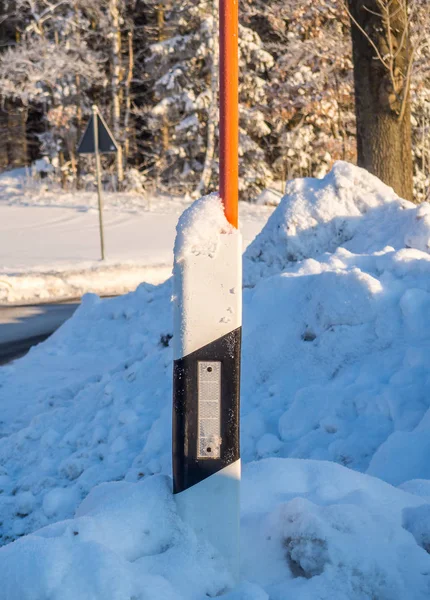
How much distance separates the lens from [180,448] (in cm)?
260

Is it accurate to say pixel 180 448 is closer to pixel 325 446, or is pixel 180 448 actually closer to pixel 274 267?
pixel 325 446

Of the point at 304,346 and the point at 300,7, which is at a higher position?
the point at 300,7

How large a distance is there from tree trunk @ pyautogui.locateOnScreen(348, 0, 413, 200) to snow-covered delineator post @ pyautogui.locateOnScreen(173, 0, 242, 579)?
6.39 m

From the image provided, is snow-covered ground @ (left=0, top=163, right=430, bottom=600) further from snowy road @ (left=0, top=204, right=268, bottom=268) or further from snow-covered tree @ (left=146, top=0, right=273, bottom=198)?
snow-covered tree @ (left=146, top=0, right=273, bottom=198)

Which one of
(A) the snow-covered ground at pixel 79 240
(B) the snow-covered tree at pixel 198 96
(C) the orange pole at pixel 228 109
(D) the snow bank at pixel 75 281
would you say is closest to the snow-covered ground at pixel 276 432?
(C) the orange pole at pixel 228 109

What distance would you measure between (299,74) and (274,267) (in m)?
15.6

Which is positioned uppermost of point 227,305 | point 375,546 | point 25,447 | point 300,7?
point 300,7

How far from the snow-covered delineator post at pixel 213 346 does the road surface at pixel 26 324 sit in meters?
5.74

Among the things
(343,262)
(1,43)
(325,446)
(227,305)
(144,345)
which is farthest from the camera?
(1,43)

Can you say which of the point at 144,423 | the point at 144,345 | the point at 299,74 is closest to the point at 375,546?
the point at 144,423

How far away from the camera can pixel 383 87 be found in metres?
8.64

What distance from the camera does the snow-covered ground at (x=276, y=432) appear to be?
8.40ft

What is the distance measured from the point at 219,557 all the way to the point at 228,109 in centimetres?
142

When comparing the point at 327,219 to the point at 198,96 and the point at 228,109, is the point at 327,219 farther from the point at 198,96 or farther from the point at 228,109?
the point at 198,96
